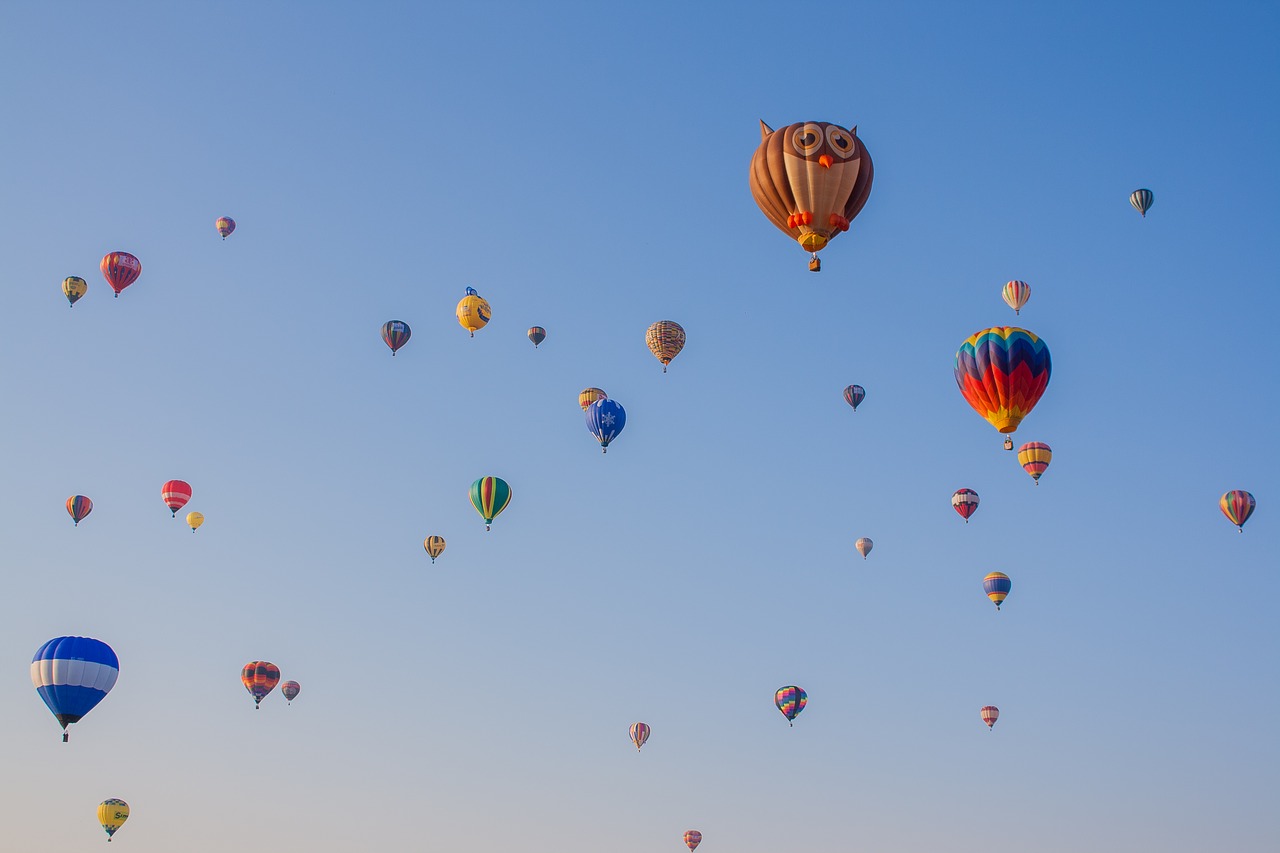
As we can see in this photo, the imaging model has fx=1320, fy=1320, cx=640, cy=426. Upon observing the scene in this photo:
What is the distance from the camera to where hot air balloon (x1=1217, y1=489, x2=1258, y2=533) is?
52.9m

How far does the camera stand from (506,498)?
162 ft

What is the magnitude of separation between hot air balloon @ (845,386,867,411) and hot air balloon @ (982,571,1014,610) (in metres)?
10.1

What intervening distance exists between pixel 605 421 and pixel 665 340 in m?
4.45

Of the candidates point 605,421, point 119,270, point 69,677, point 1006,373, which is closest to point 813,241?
point 1006,373

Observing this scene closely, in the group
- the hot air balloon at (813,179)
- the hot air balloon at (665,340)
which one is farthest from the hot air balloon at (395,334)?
the hot air balloon at (813,179)

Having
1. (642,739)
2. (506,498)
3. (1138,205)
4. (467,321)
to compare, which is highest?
(1138,205)

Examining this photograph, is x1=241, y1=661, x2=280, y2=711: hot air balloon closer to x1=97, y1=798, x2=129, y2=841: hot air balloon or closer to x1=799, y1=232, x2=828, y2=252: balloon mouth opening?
x1=97, y1=798, x2=129, y2=841: hot air balloon

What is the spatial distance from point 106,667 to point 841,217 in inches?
1051

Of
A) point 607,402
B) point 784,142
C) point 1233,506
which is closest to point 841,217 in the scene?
point 784,142

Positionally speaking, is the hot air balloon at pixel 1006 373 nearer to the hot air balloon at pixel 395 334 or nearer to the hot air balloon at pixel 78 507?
the hot air balloon at pixel 395 334

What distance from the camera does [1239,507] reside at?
174 ft

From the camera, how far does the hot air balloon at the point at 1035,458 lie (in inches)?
2015

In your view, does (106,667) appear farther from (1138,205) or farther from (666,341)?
(1138,205)

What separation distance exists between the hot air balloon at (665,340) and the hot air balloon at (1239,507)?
75.1ft
